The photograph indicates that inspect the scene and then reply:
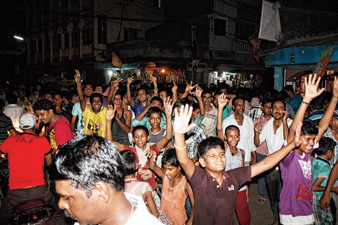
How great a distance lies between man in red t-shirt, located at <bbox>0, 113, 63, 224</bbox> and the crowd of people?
0.04 ft

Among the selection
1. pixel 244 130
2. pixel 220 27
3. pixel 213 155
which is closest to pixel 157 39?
pixel 220 27

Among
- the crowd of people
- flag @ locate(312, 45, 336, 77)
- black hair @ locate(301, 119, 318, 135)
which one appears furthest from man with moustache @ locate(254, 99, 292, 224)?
flag @ locate(312, 45, 336, 77)

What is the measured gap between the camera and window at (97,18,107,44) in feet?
76.3

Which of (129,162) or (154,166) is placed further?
(154,166)

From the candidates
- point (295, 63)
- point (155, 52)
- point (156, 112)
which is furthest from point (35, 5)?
point (156, 112)

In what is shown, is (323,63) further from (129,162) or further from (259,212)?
(129,162)

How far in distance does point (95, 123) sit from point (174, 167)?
2.51 meters

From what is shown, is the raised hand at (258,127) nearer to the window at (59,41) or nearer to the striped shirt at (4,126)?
the striped shirt at (4,126)

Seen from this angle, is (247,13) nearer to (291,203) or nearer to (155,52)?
(155,52)

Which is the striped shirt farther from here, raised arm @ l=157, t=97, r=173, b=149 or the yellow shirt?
raised arm @ l=157, t=97, r=173, b=149

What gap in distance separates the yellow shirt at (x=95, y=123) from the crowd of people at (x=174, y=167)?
0.07 feet

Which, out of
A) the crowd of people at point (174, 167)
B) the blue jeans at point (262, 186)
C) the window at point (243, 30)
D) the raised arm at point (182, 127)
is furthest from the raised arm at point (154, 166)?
the window at point (243, 30)

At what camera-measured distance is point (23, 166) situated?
350 cm

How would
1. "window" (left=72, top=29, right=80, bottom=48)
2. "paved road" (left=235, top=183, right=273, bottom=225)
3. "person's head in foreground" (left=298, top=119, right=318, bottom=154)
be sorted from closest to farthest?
"person's head in foreground" (left=298, top=119, right=318, bottom=154), "paved road" (left=235, top=183, right=273, bottom=225), "window" (left=72, top=29, right=80, bottom=48)
